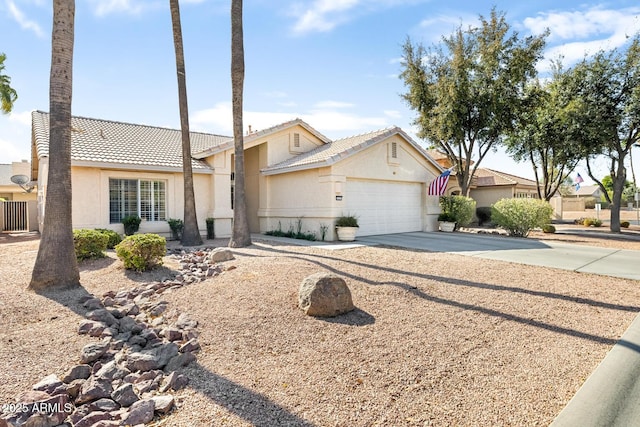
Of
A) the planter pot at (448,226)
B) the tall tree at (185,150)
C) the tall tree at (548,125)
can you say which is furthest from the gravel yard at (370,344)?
the tall tree at (548,125)

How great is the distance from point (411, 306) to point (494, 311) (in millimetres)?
1284

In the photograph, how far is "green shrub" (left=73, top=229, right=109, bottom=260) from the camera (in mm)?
8781

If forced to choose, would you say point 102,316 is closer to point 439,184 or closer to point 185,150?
point 185,150

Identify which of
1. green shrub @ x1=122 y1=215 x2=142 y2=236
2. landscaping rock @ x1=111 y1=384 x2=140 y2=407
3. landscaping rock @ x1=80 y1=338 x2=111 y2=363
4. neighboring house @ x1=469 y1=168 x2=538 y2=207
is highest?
neighboring house @ x1=469 y1=168 x2=538 y2=207

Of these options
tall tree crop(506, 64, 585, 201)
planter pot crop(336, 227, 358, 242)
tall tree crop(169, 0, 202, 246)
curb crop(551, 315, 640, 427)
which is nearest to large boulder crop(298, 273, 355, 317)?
curb crop(551, 315, 640, 427)

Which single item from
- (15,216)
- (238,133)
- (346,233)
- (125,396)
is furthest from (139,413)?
(15,216)

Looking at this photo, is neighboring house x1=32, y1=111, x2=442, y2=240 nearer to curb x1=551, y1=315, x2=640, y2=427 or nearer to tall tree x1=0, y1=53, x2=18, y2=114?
tall tree x1=0, y1=53, x2=18, y2=114

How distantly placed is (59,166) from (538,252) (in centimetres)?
1300

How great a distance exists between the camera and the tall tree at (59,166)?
6715mm

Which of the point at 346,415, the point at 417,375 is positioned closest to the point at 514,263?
the point at 417,375

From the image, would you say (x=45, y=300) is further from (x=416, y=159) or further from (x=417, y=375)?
(x=416, y=159)

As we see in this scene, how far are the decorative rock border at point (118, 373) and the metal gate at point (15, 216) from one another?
2002 centimetres

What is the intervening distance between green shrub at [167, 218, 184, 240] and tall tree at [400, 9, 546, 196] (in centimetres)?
1387

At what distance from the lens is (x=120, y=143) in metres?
15.6
